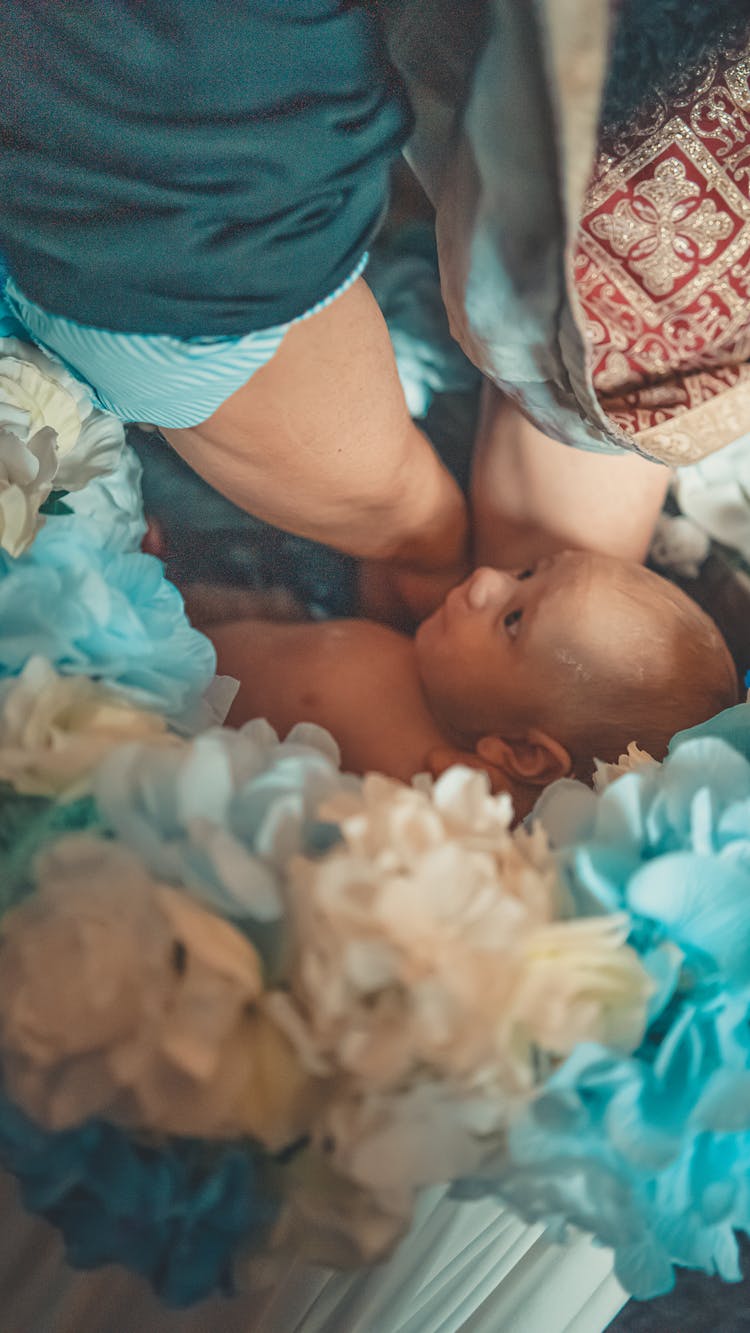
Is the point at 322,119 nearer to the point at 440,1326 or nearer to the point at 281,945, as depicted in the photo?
the point at 281,945

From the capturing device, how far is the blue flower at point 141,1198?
14.4 inches

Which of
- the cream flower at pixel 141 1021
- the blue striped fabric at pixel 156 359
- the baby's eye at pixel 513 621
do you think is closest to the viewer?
the cream flower at pixel 141 1021

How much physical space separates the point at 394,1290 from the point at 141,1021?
0.25m

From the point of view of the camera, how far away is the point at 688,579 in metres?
0.79

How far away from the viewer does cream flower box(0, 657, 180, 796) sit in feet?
1.39

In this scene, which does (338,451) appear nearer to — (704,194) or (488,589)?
(488,589)

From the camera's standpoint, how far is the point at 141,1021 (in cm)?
36

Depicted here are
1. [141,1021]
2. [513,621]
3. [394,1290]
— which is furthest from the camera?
[513,621]

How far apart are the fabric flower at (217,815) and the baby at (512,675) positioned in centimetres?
21

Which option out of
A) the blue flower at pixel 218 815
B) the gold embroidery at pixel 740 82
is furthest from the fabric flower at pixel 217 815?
the gold embroidery at pixel 740 82

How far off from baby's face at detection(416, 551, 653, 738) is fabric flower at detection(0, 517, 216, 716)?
0.62ft

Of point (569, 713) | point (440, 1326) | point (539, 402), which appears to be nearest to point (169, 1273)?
point (440, 1326)

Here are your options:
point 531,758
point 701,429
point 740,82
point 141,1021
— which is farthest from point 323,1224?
point 740,82

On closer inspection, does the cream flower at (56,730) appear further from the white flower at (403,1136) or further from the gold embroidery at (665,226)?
the gold embroidery at (665,226)
